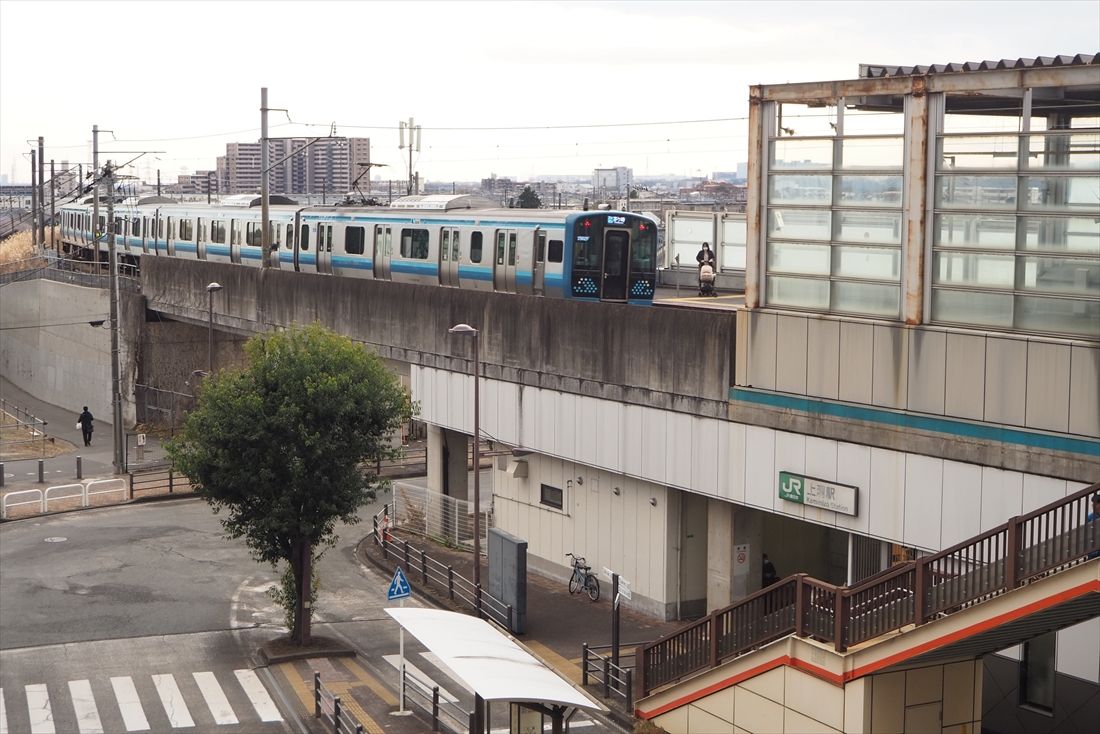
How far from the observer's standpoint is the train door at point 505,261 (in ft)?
99.1

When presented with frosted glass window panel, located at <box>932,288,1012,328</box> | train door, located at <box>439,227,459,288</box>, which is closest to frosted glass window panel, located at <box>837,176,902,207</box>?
frosted glass window panel, located at <box>932,288,1012,328</box>

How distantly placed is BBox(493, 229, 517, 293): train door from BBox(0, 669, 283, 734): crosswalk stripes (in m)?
11.7

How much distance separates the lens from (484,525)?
99.3 ft

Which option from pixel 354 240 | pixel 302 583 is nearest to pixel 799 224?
pixel 302 583

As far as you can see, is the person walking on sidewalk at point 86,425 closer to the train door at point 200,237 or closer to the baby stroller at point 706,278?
the train door at point 200,237

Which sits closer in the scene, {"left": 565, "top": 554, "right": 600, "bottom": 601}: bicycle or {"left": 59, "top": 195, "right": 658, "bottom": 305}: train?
{"left": 565, "top": 554, "right": 600, "bottom": 601}: bicycle

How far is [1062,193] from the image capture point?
17.0m

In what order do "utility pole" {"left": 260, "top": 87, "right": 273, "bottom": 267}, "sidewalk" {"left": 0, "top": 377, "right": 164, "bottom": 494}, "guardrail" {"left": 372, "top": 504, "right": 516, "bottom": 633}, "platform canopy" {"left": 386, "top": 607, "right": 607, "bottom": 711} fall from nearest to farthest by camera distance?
"platform canopy" {"left": 386, "top": 607, "right": 607, "bottom": 711} < "guardrail" {"left": 372, "top": 504, "right": 516, "bottom": 633} < "sidewalk" {"left": 0, "top": 377, "right": 164, "bottom": 494} < "utility pole" {"left": 260, "top": 87, "right": 273, "bottom": 267}

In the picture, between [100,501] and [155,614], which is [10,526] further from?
[155,614]

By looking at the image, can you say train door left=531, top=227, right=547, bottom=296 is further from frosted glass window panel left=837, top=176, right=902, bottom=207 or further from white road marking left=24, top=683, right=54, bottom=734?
white road marking left=24, top=683, right=54, bottom=734

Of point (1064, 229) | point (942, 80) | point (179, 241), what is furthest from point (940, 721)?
point (179, 241)

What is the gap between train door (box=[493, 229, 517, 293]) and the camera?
30219mm

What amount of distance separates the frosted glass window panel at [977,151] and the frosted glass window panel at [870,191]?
77 centimetres

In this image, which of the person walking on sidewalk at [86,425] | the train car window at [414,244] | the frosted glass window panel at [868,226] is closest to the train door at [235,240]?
the person walking on sidewalk at [86,425]
